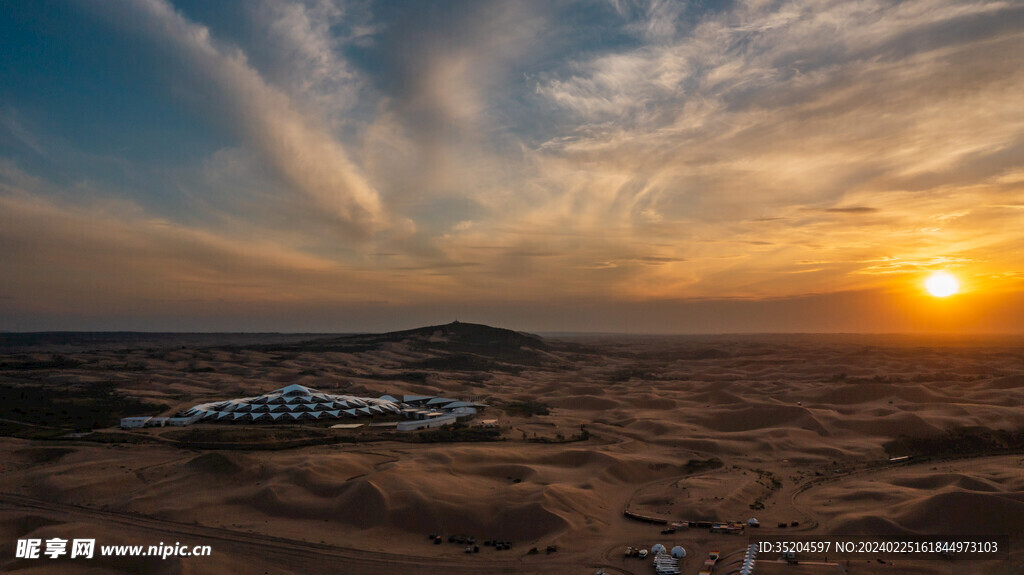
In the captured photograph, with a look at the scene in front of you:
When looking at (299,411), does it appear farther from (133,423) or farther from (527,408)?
(527,408)

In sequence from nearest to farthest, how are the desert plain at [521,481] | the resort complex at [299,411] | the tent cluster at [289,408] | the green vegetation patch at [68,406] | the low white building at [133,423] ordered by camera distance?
1. the desert plain at [521,481]
2. the low white building at [133,423]
3. the green vegetation patch at [68,406]
4. the resort complex at [299,411]
5. the tent cluster at [289,408]

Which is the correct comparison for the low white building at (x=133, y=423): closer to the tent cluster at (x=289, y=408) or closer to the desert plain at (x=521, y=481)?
the desert plain at (x=521, y=481)

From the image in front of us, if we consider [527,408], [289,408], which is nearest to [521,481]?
[289,408]

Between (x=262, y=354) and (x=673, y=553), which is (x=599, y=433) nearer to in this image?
(x=673, y=553)

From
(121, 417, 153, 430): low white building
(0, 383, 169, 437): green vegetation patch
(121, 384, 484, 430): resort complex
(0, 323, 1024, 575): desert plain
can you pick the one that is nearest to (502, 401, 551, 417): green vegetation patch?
(0, 323, 1024, 575): desert plain

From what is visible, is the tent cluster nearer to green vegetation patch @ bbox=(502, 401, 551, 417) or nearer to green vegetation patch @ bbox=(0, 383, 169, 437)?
green vegetation patch @ bbox=(0, 383, 169, 437)

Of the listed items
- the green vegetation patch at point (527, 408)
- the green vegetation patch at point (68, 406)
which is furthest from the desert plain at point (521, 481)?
the green vegetation patch at point (527, 408)
